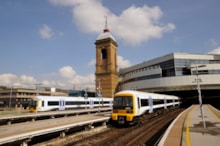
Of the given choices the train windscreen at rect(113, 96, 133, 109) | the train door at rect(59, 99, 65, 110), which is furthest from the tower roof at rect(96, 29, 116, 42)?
the train windscreen at rect(113, 96, 133, 109)

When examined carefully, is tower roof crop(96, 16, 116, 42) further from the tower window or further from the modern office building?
the modern office building

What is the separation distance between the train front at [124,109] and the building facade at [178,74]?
36998mm

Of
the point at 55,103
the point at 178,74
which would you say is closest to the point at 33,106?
the point at 55,103

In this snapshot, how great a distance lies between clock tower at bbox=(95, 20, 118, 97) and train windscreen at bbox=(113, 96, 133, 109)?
5381cm

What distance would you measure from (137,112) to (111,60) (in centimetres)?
5691

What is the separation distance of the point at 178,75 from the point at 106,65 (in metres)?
30.6

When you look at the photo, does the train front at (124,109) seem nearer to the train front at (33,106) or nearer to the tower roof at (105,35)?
the train front at (33,106)

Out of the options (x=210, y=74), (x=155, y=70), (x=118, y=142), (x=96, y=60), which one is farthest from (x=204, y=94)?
(x=118, y=142)

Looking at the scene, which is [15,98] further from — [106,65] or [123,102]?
[123,102]

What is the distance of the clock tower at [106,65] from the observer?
71.4m

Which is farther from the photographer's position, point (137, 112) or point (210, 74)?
point (210, 74)

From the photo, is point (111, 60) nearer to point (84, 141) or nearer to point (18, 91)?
point (18, 91)

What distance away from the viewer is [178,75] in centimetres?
5206

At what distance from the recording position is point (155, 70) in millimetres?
57000
